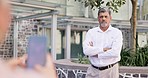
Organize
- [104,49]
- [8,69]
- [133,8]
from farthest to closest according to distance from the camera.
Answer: [133,8], [104,49], [8,69]

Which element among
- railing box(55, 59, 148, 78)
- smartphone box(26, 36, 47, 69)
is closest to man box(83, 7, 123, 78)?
railing box(55, 59, 148, 78)

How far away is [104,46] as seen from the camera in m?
4.06

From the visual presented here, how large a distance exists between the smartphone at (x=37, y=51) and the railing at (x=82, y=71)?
4449 mm

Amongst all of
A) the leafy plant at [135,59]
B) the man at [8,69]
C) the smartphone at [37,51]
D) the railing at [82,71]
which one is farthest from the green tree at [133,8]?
the man at [8,69]

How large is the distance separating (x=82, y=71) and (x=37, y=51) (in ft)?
15.6

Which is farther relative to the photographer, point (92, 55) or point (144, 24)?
point (144, 24)

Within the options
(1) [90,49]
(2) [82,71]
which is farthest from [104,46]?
(2) [82,71]

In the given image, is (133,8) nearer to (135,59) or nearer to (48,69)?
(135,59)

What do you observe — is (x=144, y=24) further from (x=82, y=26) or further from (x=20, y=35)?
(x=20, y=35)

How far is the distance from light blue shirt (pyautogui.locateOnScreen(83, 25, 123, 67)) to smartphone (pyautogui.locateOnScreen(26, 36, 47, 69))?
320cm

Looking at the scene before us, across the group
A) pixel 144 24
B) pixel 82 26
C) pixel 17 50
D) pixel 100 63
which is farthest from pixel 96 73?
pixel 144 24

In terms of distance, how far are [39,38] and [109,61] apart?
329 cm

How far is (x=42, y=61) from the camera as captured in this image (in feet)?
2.23

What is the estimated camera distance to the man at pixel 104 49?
394cm
